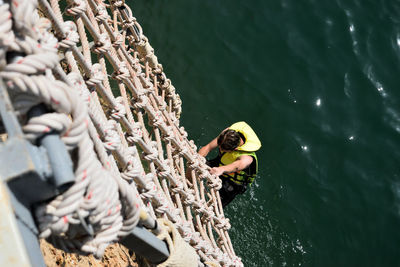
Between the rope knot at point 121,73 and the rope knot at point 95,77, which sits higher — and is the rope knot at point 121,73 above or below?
below

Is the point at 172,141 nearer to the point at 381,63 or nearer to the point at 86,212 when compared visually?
the point at 86,212

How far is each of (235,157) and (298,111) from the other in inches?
54.1

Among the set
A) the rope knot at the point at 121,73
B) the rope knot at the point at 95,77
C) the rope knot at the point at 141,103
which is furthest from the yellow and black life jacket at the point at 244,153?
the rope knot at the point at 95,77

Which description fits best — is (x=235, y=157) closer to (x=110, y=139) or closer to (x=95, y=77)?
(x=95, y=77)

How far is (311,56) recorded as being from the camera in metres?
5.62

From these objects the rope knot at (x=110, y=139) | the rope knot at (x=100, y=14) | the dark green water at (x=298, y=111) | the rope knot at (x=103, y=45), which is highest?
the rope knot at (x=100, y=14)

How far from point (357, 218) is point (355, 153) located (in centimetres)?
79

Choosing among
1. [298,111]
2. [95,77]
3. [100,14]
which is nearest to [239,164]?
[298,111]

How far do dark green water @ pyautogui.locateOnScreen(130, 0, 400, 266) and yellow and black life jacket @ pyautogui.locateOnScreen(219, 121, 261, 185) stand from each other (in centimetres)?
54

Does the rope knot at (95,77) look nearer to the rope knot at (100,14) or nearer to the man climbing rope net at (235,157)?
the rope knot at (100,14)

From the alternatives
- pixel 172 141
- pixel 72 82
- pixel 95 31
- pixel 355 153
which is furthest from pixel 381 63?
pixel 72 82

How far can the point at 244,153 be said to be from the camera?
14.5ft

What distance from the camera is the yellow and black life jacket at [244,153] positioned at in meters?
4.40

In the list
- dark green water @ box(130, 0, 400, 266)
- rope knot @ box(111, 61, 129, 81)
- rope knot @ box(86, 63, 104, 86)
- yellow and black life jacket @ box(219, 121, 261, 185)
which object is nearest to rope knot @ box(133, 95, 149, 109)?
rope knot @ box(111, 61, 129, 81)
